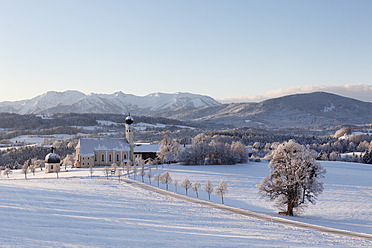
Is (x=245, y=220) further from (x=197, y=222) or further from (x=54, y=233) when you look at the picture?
(x=54, y=233)

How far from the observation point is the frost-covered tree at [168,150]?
107250mm

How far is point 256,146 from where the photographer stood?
636 feet

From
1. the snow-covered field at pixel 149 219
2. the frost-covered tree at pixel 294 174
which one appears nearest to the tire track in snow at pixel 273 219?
the snow-covered field at pixel 149 219

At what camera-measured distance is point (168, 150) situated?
108938mm

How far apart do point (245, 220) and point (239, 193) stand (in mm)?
24543

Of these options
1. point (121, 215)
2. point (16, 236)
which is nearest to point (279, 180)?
point (121, 215)

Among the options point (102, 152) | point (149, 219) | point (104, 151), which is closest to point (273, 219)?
point (149, 219)

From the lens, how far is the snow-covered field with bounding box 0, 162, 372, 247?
1153 inches

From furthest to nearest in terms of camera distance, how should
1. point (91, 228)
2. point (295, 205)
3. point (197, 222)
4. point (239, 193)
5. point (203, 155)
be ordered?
point (203, 155), point (239, 193), point (295, 205), point (197, 222), point (91, 228)

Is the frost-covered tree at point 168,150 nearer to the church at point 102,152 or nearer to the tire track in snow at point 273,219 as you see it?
the church at point 102,152

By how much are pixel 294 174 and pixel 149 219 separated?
20545 mm

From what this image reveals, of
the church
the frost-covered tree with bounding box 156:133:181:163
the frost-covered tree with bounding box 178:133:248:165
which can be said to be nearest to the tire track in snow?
the frost-covered tree with bounding box 156:133:181:163

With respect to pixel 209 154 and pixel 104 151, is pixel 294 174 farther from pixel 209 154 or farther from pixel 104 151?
pixel 104 151

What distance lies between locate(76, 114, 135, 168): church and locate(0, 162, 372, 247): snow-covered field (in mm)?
35361
